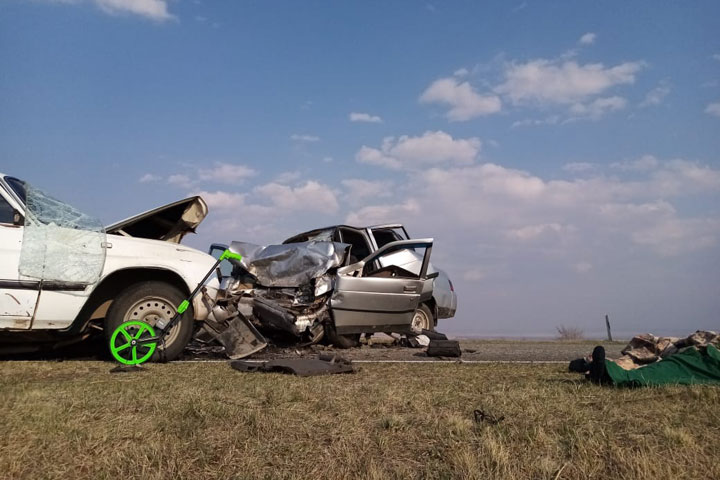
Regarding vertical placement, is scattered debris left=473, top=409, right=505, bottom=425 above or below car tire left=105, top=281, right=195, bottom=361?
below

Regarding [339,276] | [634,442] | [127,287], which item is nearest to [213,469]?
[634,442]

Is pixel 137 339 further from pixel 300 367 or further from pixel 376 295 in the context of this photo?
pixel 376 295

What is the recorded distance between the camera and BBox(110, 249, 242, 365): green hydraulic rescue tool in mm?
6164

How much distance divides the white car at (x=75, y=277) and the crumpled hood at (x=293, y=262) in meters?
1.84

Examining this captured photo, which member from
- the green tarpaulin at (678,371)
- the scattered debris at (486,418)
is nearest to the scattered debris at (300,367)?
the scattered debris at (486,418)

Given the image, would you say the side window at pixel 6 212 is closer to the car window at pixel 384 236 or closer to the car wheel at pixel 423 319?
the car window at pixel 384 236

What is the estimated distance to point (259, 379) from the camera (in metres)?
5.13

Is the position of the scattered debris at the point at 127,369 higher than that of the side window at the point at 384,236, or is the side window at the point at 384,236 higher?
the side window at the point at 384,236

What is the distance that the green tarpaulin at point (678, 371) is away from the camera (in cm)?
453

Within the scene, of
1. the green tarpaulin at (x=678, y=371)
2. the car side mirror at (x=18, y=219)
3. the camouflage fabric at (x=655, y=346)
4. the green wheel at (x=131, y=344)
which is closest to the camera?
the green tarpaulin at (x=678, y=371)

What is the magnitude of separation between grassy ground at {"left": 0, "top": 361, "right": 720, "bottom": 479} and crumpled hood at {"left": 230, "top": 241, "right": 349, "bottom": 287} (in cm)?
413

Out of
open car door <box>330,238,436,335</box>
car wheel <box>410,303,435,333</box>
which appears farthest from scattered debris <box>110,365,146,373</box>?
car wheel <box>410,303,435,333</box>

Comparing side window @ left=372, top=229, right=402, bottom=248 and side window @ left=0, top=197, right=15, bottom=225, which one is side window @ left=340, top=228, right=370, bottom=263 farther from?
side window @ left=0, top=197, right=15, bottom=225

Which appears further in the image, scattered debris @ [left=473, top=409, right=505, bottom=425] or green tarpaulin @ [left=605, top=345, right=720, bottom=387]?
green tarpaulin @ [left=605, top=345, right=720, bottom=387]
